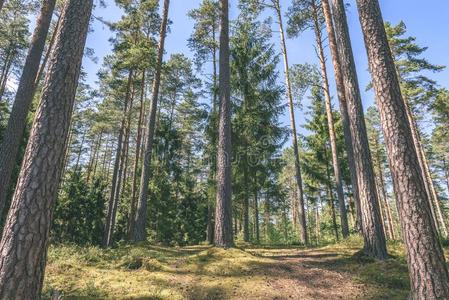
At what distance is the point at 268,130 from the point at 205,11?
9.05 meters

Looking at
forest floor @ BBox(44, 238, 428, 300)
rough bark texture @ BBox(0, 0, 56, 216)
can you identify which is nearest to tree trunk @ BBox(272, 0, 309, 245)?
forest floor @ BBox(44, 238, 428, 300)

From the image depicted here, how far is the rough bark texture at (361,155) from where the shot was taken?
24.7 ft

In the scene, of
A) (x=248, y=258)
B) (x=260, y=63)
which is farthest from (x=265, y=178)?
(x=248, y=258)

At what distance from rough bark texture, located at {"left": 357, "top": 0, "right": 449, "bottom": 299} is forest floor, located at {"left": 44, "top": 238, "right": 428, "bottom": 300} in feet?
4.94

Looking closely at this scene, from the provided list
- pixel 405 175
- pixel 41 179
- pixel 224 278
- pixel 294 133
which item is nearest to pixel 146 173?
pixel 224 278

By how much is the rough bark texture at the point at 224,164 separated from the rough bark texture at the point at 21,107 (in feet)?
19.6

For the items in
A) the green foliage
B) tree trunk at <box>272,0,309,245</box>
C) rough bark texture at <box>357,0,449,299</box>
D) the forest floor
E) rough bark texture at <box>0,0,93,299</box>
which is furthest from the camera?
the green foliage

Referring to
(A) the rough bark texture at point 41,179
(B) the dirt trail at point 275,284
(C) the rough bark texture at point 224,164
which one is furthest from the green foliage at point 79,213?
(A) the rough bark texture at point 41,179

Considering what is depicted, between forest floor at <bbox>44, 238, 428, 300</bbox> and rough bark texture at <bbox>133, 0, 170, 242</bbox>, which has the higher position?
rough bark texture at <bbox>133, 0, 170, 242</bbox>

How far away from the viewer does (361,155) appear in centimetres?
801

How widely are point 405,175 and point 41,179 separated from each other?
209 inches

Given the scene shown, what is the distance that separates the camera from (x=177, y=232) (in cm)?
2491

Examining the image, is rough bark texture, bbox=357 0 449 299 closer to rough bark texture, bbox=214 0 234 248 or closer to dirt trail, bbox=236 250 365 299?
dirt trail, bbox=236 250 365 299

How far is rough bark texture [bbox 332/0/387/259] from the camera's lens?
24.7ft
